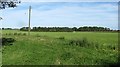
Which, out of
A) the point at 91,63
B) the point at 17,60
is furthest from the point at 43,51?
the point at 91,63

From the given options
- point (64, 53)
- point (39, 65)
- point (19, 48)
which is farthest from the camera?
point (19, 48)

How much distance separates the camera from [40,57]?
20.8 meters

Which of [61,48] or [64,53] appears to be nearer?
[64,53]

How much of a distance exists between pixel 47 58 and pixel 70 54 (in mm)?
1774

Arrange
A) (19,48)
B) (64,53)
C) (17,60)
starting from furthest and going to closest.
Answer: (19,48) → (64,53) → (17,60)

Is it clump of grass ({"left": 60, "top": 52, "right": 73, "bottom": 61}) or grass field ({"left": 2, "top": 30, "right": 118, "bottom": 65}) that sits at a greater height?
clump of grass ({"left": 60, "top": 52, "right": 73, "bottom": 61})

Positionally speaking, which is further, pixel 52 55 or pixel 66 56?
pixel 52 55

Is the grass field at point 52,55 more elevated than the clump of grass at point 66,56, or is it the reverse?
the clump of grass at point 66,56

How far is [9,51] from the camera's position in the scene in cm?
2298

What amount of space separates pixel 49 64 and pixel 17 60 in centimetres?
253

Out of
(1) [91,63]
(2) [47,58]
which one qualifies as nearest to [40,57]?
(2) [47,58]

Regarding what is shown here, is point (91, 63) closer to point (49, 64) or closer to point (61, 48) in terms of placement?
point (49, 64)

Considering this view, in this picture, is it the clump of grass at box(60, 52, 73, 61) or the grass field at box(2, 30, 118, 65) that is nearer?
the grass field at box(2, 30, 118, 65)

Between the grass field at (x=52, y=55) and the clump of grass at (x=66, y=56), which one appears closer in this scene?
the grass field at (x=52, y=55)
